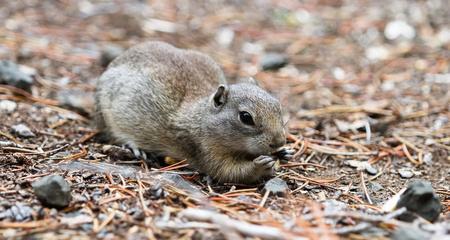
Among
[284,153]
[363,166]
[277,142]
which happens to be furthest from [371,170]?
[277,142]

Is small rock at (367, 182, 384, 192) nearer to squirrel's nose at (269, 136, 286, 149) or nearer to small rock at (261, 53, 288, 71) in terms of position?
squirrel's nose at (269, 136, 286, 149)

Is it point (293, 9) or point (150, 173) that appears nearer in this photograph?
point (150, 173)

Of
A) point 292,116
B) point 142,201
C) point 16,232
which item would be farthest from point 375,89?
point 16,232

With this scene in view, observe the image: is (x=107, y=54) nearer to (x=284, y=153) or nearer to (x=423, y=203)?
(x=284, y=153)

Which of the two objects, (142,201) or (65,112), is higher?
(65,112)

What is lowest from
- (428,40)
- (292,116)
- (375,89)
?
(292,116)

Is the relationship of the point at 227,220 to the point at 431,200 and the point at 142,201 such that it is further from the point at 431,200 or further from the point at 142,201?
the point at 431,200

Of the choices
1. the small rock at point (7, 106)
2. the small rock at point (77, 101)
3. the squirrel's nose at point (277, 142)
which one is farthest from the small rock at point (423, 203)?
the small rock at point (7, 106)
